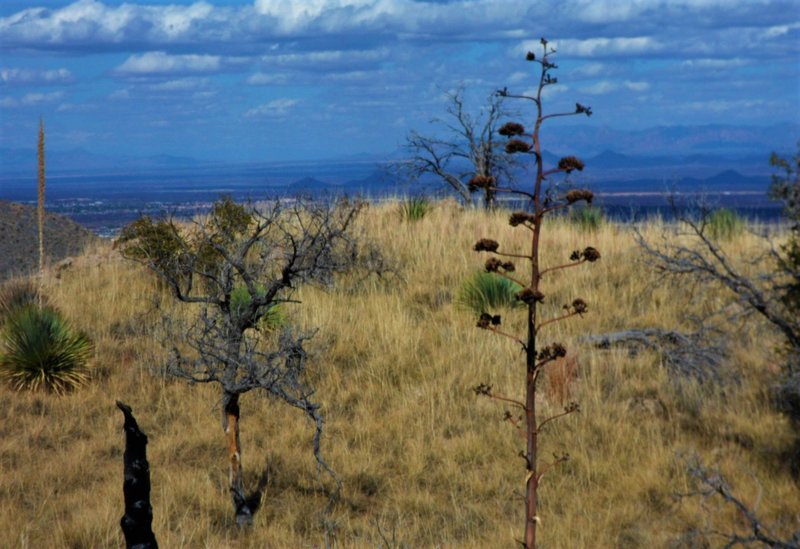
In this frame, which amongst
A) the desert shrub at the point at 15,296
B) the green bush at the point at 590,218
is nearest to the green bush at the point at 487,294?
the green bush at the point at 590,218

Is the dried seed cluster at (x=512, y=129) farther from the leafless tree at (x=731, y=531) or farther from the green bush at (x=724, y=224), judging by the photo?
the green bush at (x=724, y=224)

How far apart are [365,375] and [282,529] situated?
2965mm

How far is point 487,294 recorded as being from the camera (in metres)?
10.1

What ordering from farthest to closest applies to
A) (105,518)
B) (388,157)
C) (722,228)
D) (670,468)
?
1. (388,157)
2. (722,228)
3. (670,468)
4. (105,518)

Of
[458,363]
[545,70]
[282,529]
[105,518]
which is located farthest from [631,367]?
[545,70]

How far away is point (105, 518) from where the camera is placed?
564 cm

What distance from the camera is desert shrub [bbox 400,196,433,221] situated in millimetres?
16000

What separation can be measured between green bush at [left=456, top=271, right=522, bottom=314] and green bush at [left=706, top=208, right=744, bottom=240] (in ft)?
14.2

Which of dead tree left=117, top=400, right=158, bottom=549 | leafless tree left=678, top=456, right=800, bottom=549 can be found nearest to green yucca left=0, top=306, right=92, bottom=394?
dead tree left=117, top=400, right=158, bottom=549

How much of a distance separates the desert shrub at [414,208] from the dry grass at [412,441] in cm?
545

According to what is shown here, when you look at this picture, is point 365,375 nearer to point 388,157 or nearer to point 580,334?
point 580,334

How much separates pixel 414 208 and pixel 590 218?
10.4 feet

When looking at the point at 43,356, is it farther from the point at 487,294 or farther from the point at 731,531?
the point at 731,531

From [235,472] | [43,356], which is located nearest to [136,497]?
[235,472]
